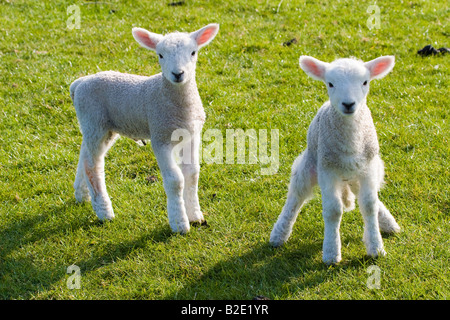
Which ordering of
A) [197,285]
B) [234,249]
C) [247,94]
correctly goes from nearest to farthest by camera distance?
Result: [197,285]
[234,249]
[247,94]

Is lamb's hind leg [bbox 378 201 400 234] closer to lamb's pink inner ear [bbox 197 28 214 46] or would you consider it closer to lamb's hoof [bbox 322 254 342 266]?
lamb's hoof [bbox 322 254 342 266]

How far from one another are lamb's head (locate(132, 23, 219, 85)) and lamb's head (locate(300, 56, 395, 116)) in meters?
1.05

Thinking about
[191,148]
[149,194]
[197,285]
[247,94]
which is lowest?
[197,285]

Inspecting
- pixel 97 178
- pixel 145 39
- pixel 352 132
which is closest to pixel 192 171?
pixel 97 178

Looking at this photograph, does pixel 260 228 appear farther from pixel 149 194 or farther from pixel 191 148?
pixel 149 194

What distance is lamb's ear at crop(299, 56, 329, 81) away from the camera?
13.8ft

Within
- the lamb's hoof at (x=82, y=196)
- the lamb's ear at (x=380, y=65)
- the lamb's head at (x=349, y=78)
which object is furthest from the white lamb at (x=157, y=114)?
the lamb's ear at (x=380, y=65)

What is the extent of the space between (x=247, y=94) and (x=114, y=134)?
114 inches

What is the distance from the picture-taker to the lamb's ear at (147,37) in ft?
16.1

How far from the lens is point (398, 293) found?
4.16 meters

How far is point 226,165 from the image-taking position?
256 inches

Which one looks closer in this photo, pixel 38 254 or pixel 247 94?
pixel 38 254

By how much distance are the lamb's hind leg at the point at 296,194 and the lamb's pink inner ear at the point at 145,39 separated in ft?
5.61


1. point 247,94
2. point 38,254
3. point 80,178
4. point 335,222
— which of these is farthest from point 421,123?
point 38,254
